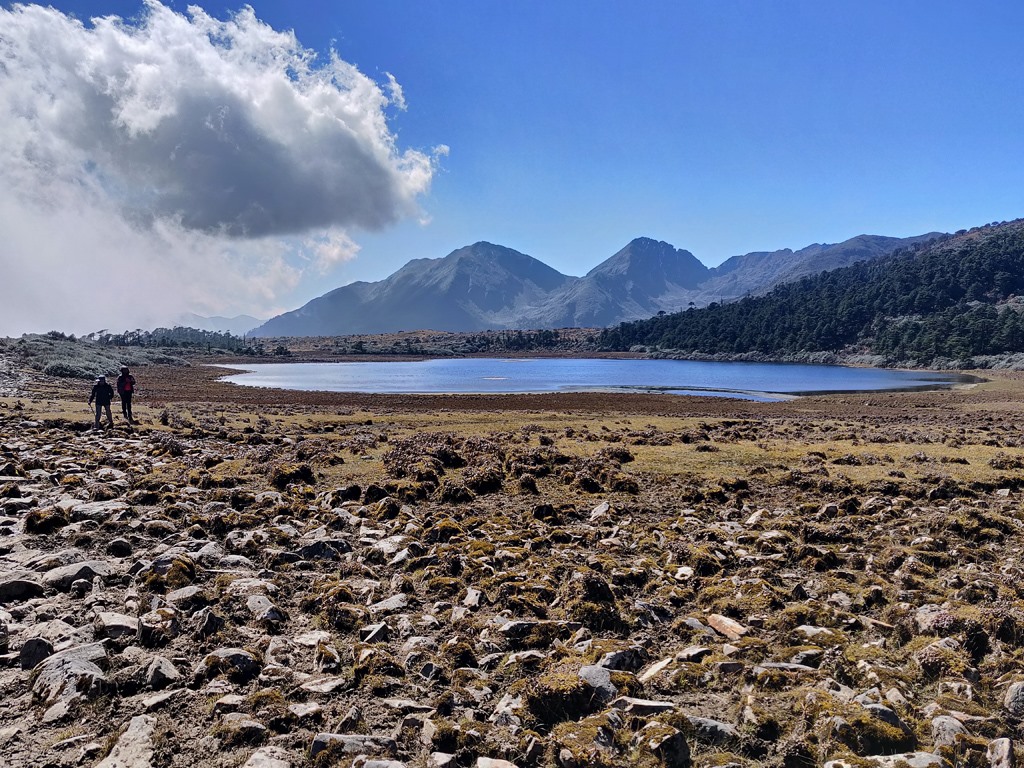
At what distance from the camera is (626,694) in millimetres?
7844

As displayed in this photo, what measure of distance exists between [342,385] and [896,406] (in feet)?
262

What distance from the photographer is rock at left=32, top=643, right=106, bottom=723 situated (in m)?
7.12

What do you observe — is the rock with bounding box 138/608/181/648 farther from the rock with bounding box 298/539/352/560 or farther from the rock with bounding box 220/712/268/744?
the rock with bounding box 298/539/352/560

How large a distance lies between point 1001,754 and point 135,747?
938cm

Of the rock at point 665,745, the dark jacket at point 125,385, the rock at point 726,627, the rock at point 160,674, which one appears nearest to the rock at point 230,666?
the rock at point 160,674

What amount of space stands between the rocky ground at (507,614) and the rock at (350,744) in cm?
5

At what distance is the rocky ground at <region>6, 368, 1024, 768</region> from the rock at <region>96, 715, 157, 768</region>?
0.04 metres

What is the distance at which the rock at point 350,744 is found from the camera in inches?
257

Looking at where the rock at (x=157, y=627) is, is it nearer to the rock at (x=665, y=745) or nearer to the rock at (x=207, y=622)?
the rock at (x=207, y=622)

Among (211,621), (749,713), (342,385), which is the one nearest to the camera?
(749,713)

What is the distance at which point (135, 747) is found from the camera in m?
6.52

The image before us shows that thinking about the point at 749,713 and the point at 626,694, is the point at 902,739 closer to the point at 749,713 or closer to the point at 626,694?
the point at 749,713

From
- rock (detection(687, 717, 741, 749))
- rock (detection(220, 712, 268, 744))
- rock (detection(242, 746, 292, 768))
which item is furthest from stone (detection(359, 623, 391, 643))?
rock (detection(687, 717, 741, 749))

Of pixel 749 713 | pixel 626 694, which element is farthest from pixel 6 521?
pixel 749 713
